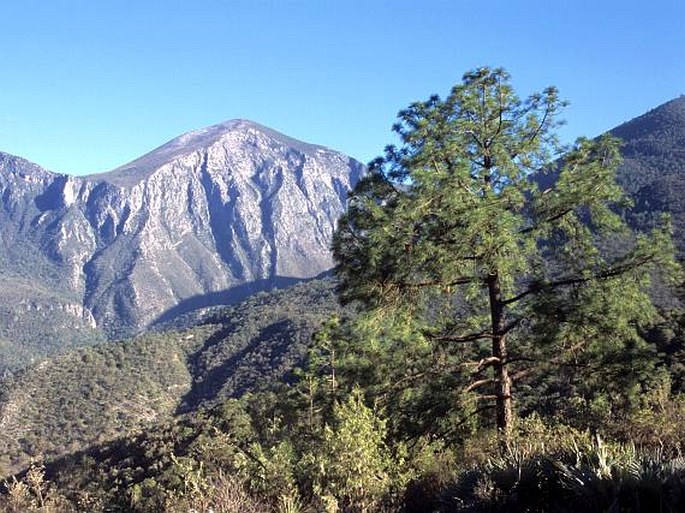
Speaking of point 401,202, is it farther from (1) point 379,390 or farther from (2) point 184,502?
(2) point 184,502

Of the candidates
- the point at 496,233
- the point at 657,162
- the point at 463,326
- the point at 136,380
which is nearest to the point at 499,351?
the point at 463,326

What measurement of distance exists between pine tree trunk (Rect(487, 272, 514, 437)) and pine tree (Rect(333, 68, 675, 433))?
0.02 metres

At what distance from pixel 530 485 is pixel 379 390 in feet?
14.7

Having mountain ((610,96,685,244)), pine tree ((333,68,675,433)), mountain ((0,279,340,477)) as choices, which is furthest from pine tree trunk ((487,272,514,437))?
mountain ((0,279,340,477))

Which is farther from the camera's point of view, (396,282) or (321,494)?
(396,282)

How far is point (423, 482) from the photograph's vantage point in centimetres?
637

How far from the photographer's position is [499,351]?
8.69 metres

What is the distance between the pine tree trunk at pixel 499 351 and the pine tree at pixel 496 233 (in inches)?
0.7

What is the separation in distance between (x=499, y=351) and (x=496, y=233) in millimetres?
2181

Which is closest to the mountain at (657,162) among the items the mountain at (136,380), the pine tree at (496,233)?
the mountain at (136,380)

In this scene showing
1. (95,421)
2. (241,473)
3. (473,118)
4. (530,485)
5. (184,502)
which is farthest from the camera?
(95,421)

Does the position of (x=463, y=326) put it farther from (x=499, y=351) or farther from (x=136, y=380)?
(x=136, y=380)

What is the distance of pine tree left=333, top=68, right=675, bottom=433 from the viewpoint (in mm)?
7543

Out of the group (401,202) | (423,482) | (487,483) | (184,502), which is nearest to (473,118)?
(401,202)
